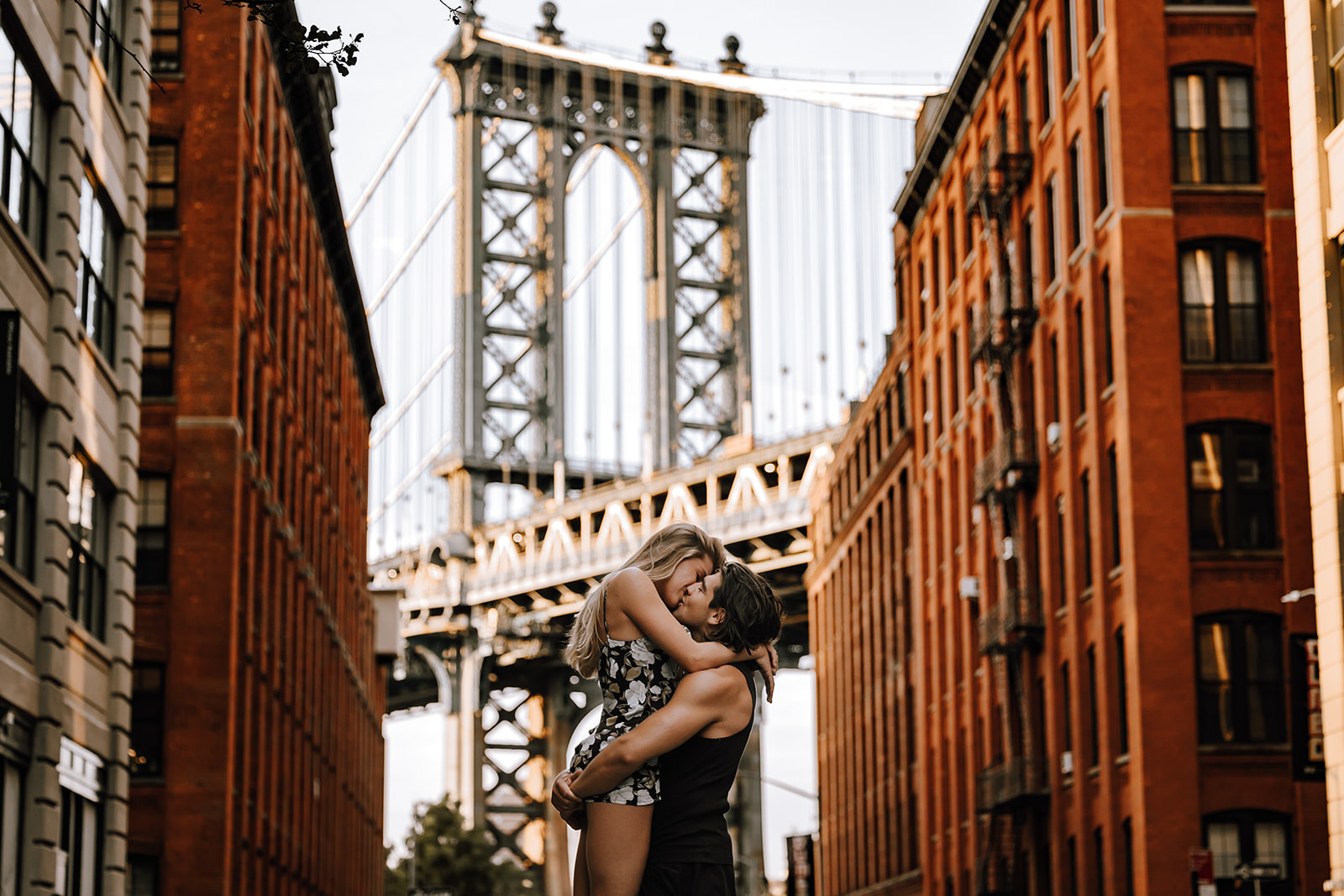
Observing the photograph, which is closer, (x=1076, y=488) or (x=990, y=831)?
(x=1076, y=488)

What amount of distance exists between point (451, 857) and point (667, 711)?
81.6 meters

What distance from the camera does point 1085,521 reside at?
42969 millimetres

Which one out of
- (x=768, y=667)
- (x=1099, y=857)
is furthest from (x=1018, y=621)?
(x=768, y=667)

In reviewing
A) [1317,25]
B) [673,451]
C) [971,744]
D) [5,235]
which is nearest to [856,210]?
[673,451]

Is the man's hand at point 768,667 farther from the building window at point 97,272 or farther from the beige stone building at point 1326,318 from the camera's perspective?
the beige stone building at point 1326,318

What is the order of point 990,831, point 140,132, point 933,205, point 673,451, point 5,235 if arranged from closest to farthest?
point 5,235, point 140,132, point 990,831, point 933,205, point 673,451

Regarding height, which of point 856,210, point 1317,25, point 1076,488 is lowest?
point 1076,488

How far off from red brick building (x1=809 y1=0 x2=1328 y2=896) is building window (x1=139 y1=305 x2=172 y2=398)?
18.0 m

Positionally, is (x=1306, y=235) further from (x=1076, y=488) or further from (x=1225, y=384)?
(x=1076, y=488)

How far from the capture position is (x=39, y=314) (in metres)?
23.6

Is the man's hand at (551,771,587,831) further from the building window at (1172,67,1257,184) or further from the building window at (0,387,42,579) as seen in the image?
the building window at (1172,67,1257,184)

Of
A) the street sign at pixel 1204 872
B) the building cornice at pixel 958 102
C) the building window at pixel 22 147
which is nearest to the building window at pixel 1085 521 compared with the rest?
the building cornice at pixel 958 102

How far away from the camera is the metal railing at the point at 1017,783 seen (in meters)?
45.0

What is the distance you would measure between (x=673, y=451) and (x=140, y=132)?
95497 millimetres
